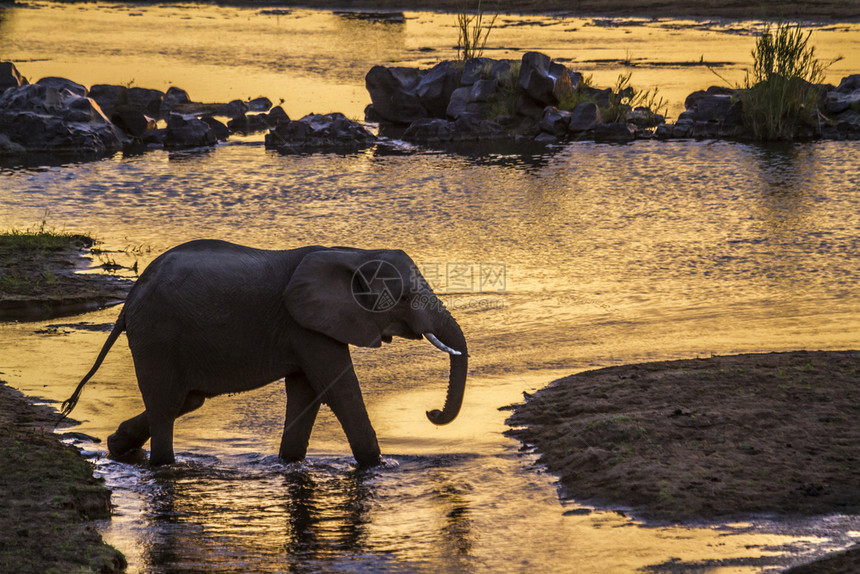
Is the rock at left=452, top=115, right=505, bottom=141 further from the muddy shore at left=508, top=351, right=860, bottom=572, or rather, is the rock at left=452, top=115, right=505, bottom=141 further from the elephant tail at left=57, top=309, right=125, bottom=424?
the elephant tail at left=57, top=309, right=125, bottom=424

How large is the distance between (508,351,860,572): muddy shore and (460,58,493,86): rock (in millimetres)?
18782

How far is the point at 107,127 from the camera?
25.2m

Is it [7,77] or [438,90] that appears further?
[438,90]

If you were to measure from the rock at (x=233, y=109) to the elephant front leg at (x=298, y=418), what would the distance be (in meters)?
21.0

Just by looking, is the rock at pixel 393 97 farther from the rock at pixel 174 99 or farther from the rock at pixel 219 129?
the rock at pixel 174 99

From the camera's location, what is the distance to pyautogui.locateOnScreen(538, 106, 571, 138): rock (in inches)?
985

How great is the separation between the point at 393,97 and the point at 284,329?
20288 mm

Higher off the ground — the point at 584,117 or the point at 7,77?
the point at 7,77

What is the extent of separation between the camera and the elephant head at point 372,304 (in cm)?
787

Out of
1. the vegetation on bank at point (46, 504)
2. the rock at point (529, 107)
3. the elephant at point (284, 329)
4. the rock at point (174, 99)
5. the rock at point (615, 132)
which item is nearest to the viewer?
the vegetation on bank at point (46, 504)

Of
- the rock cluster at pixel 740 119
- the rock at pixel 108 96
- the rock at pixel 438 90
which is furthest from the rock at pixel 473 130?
the rock at pixel 108 96

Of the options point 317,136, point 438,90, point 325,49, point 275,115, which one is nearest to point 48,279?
point 317,136

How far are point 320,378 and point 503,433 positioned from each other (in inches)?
60.9

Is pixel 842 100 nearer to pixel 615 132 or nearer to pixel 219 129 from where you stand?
pixel 615 132
